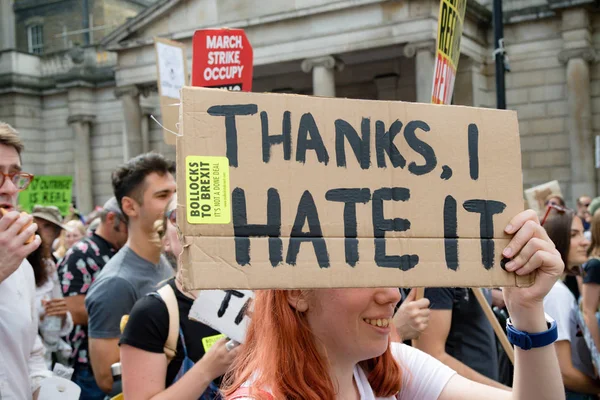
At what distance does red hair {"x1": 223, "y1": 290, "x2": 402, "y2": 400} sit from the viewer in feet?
6.25

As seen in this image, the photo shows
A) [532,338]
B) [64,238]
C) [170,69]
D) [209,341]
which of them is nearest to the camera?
[532,338]

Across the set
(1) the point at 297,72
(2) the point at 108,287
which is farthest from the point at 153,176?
(1) the point at 297,72

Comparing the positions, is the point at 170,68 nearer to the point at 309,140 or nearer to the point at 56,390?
the point at 56,390

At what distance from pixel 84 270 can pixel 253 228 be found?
12.9 feet

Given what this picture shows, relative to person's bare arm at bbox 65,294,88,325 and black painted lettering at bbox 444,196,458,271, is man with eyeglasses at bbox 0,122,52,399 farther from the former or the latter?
person's bare arm at bbox 65,294,88,325

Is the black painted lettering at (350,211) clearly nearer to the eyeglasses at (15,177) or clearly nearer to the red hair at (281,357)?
the red hair at (281,357)

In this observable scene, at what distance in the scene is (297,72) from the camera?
81.0 feet

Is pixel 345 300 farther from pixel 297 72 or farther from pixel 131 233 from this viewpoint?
pixel 297 72

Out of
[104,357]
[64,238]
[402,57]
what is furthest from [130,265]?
[402,57]

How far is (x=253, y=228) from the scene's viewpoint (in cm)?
163

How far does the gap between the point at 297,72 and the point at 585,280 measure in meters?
20.8

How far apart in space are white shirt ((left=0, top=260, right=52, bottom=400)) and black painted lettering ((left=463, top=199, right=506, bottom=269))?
202 centimetres

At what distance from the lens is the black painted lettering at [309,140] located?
171 centimetres

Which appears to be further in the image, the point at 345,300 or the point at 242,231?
the point at 345,300
